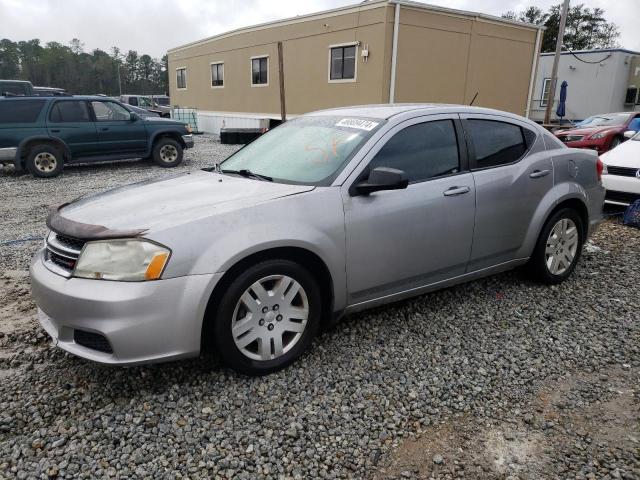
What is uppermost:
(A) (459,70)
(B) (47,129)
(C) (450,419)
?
(A) (459,70)

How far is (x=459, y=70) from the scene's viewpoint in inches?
705

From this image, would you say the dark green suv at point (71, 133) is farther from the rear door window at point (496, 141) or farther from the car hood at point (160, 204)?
the rear door window at point (496, 141)

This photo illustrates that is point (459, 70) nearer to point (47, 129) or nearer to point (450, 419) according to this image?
point (47, 129)

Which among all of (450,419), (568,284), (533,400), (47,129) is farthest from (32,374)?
(47,129)

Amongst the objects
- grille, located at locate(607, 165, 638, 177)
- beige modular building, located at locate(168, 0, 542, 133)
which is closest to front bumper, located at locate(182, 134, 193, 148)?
beige modular building, located at locate(168, 0, 542, 133)

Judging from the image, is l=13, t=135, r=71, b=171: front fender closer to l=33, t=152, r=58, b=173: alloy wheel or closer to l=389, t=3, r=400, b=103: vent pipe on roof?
l=33, t=152, r=58, b=173: alloy wheel

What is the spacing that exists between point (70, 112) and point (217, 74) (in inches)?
610

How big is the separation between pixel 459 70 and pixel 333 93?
4.63 meters

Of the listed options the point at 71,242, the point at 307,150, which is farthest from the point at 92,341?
the point at 307,150

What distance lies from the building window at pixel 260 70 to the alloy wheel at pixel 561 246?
61.9 ft

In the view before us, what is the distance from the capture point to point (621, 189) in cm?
706

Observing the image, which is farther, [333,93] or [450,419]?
[333,93]

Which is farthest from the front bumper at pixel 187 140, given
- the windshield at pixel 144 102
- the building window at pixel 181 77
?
the windshield at pixel 144 102

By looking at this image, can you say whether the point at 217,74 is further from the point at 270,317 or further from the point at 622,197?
the point at 270,317
